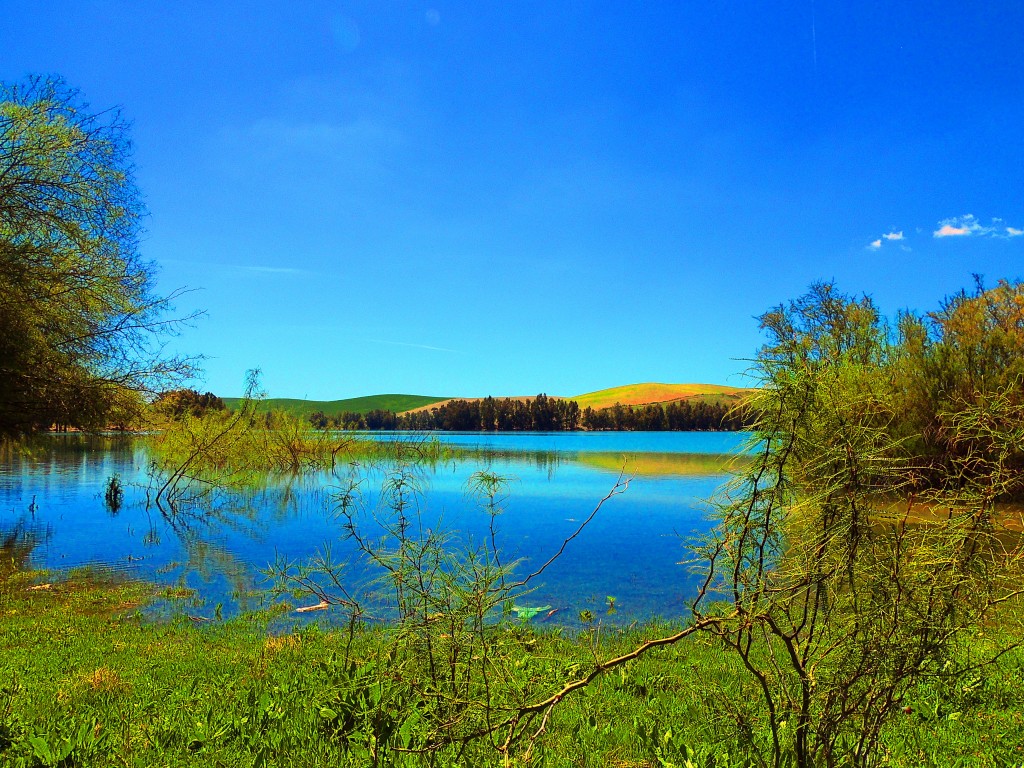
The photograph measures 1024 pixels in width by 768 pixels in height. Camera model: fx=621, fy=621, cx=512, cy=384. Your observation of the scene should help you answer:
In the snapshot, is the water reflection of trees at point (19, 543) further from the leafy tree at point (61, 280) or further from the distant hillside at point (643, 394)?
the distant hillside at point (643, 394)

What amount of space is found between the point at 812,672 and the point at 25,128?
19532 mm

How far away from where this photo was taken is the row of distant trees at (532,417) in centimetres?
11028

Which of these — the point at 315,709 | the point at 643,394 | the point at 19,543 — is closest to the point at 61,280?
the point at 19,543

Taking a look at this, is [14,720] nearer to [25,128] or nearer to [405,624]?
[405,624]

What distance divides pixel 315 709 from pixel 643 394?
5270 inches

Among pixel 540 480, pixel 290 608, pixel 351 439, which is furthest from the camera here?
pixel 351 439

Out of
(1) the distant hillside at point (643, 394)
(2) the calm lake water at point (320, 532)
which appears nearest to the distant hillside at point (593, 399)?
(1) the distant hillside at point (643, 394)

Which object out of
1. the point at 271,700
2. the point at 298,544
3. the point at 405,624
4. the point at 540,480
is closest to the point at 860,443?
the point at 405,624

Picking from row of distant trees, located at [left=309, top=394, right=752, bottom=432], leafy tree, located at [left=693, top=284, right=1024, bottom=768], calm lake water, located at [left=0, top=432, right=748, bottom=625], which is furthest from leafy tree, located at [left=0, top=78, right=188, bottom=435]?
row of distant trees, located at [left=309, top=394, right=752, bottom=432]

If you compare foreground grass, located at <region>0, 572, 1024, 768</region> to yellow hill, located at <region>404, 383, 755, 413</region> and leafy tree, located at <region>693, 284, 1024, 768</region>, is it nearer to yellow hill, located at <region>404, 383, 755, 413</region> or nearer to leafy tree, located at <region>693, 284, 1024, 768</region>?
leafy tree, located at <region>693, 284, 1024, 768</region>

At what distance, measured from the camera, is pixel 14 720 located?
13.9 ft

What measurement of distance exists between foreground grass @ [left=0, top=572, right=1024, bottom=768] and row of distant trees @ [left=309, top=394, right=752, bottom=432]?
331ft

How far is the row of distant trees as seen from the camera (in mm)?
110275

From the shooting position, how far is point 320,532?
17.5 m
